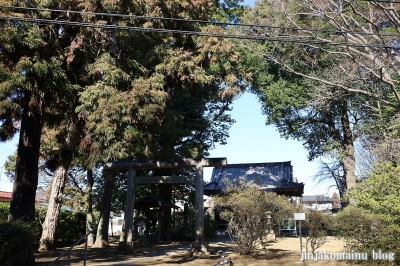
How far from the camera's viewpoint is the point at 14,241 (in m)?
9.12

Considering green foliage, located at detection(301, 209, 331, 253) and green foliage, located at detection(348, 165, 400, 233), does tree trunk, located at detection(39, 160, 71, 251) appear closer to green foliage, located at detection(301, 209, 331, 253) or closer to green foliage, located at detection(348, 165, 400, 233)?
green foliage, located at detection(301, 209, 331, 253)

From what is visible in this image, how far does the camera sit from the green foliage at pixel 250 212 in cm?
1238

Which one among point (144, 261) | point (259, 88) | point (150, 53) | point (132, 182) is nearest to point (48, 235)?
point (132, 182)

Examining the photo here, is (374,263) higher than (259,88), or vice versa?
(259,88)

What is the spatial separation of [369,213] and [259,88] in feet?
47.7

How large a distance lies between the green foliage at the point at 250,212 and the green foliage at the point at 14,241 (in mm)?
5894

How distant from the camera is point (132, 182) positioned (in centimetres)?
1538

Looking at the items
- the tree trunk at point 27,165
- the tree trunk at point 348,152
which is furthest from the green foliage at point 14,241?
the tree trunk at point 348,152

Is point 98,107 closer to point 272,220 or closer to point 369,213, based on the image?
point 272,220

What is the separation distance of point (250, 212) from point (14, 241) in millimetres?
6803

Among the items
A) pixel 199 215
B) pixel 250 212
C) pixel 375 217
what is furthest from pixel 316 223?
pixel 199 215

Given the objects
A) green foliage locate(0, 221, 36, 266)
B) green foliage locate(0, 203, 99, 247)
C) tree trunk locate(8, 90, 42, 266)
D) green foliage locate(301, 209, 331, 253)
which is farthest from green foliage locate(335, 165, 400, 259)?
green foliage locate(0, 203, 99, 247)

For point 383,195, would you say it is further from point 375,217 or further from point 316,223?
point 316,223

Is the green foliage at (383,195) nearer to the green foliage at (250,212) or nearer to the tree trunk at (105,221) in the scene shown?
the green foliage at (250,212)
